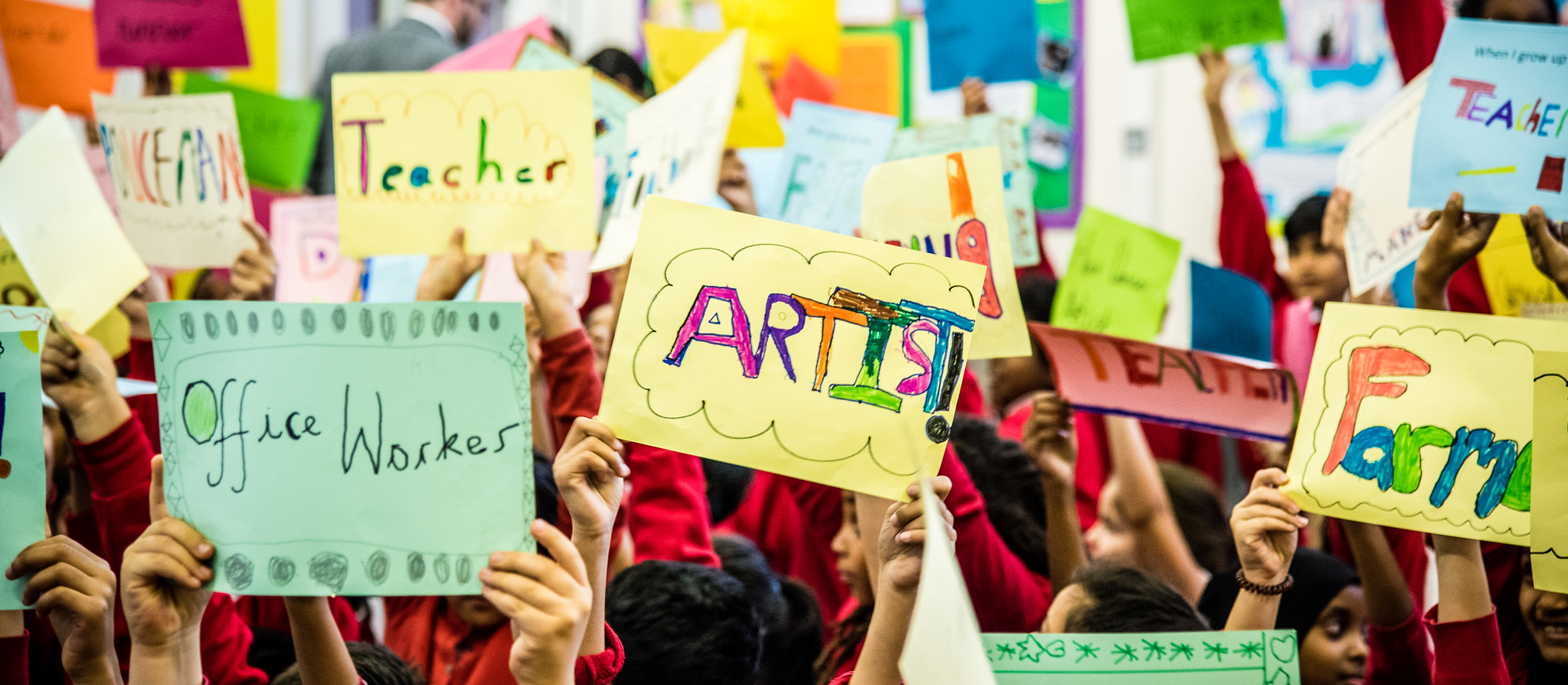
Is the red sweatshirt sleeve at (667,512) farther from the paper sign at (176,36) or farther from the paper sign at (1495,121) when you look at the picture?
the paper sign at (176,36)

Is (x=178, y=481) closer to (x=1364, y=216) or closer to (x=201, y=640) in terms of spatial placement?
(x=201, y=640)

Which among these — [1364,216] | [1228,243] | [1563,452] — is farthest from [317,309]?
[1228,243]

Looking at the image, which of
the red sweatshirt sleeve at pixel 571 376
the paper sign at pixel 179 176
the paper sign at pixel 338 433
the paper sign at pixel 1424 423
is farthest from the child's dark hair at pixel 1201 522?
the paper sign at pixel 179 176

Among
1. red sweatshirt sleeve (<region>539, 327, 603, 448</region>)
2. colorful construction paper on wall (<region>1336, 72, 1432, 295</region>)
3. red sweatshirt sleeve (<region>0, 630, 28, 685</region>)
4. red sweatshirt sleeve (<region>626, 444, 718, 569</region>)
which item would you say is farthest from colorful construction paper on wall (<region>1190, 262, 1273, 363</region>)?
red sweatshirt sleeve (<region>0, 630, 28, 685</region>)

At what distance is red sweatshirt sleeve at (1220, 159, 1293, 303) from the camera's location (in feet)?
9.77

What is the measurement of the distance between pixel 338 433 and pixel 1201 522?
2.10m

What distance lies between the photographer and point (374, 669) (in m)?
1.48

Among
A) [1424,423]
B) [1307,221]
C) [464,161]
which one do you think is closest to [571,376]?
[464,161]

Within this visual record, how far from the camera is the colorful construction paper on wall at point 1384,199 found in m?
1.97

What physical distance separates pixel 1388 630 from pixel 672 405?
3.85 ft

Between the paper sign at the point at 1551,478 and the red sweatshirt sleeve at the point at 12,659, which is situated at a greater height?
the paper sign at the point at 1551,478

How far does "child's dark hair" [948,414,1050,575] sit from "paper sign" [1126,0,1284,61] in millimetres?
1290

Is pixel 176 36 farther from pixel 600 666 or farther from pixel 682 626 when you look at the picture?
pixel 600 666

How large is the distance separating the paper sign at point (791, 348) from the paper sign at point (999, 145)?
109cm
